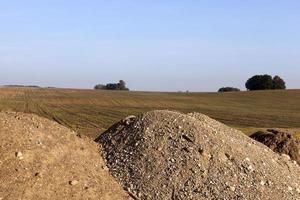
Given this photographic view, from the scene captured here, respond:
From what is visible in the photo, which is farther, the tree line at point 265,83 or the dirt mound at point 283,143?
the tree line at point 265,83

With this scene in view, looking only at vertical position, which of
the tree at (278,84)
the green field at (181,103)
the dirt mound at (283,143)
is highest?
the tree at (278,84)

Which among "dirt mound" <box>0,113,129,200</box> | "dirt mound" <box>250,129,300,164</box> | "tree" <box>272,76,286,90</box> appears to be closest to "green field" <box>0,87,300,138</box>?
"tree" <box>272,76,286,90</box>

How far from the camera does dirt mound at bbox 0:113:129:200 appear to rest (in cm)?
796

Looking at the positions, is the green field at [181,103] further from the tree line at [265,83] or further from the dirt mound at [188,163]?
the dirt mound at [188,163]

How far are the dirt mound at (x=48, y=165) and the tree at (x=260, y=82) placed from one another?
286ft

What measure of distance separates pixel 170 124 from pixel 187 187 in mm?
2120

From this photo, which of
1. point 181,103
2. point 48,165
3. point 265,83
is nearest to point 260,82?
point 265,83

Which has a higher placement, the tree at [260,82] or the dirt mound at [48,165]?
the tree at [260,82]

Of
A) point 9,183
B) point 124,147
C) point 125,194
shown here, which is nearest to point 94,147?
point 124,147

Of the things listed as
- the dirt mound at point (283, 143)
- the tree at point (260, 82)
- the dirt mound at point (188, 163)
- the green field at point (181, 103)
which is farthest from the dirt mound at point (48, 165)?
the tree at point (260, 82)

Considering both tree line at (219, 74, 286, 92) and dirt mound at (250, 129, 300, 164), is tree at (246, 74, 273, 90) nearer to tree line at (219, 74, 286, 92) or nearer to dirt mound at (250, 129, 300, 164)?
tree line at (219, 74, 286, 92)

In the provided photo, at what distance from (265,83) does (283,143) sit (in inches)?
3195

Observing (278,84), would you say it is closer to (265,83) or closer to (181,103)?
(265,83)

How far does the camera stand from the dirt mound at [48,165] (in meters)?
7.96
